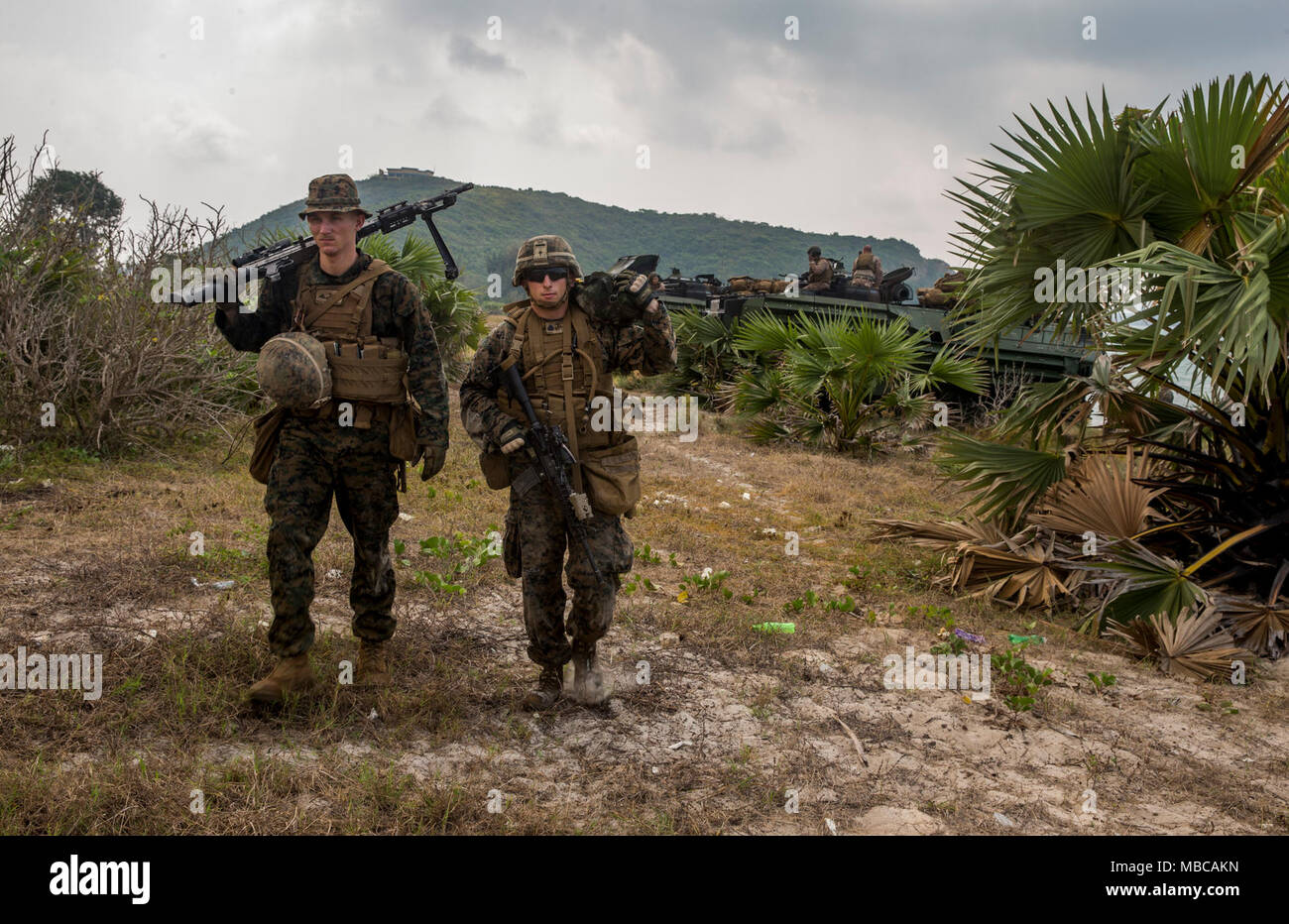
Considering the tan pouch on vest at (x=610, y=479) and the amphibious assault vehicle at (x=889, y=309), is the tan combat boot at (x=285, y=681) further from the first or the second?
the amphibious assault vehicle at (x=889, y=309)

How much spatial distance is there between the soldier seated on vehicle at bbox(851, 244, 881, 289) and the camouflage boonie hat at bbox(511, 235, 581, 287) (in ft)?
44.8

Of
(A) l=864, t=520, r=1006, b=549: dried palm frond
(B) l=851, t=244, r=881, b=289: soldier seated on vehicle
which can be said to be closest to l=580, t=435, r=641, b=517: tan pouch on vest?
(A) l=864, t=520, r=1006, b=549: dried palm frond

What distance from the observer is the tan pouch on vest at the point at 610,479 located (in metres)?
4.19

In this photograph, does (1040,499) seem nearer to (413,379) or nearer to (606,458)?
(606,458)

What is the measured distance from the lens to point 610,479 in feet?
13.8

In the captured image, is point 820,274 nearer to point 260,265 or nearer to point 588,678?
point 588,678

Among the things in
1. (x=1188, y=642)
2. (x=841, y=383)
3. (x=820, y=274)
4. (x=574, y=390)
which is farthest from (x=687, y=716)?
(x=820, y=274)

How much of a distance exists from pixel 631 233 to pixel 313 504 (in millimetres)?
105016

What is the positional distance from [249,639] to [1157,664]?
4.82 metres

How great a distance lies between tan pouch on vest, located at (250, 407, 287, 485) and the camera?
412 cm

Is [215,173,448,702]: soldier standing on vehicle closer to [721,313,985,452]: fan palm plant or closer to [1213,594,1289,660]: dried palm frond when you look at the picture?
[1213,594,1289,660]: dried palm frond

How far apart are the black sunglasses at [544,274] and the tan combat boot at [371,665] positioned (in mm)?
1790

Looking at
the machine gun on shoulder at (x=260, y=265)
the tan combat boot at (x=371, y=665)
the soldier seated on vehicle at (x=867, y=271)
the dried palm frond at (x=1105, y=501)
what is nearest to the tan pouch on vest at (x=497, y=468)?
the tan combat boot at (x=371, y=665)
